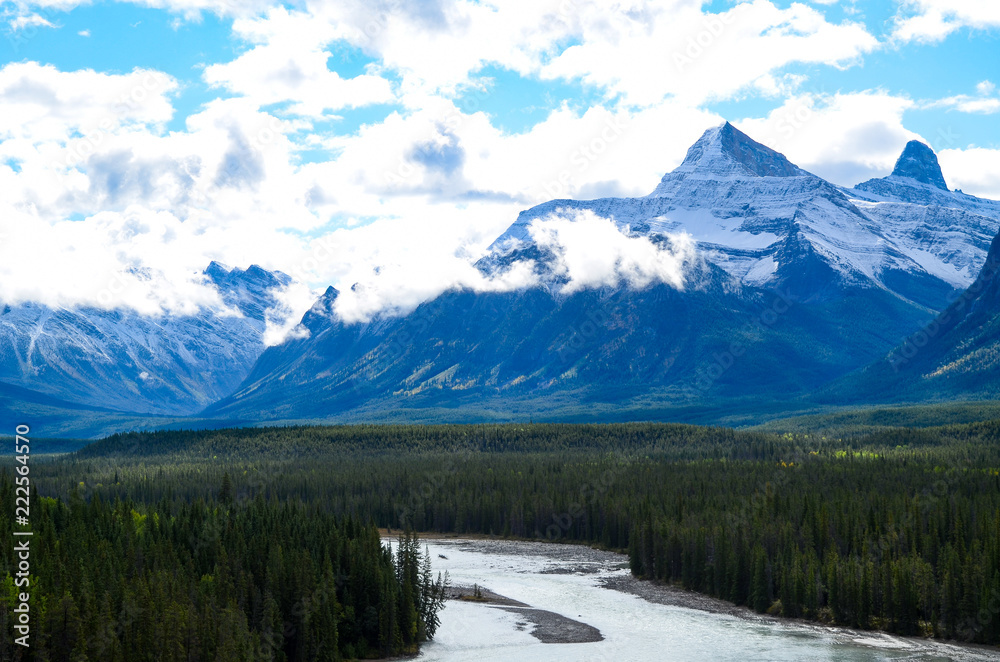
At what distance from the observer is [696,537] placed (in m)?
160

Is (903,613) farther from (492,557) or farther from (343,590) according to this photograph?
(492,557)

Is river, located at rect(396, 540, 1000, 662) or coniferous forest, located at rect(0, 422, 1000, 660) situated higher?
coniferous forest, located at rect(0, 422, 1000, 660)

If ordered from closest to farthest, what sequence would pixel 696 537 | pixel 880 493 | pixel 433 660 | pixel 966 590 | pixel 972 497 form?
pixel 433 660
pixel 966 590
pixel 696 537
pixel 972 497
pixel 880 493

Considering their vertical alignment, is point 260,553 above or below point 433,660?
above

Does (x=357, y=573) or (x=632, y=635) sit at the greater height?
(x=357, y=573)

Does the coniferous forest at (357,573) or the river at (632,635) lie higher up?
the coniferous forest at (357,573)

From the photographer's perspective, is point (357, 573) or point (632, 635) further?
point (632, 635)

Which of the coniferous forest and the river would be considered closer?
the coniferous forest

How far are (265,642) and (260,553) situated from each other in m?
20.2

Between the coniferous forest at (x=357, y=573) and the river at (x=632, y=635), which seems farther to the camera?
the river at (x=632, y=635)

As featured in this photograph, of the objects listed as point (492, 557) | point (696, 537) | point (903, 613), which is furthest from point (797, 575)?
point (492, 557)

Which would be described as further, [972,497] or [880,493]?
[880,493]

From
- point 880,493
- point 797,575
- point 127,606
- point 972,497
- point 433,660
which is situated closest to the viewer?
point 127,606

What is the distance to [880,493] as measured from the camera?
189m
